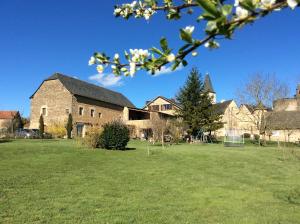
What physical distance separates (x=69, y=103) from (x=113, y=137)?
2870 cm

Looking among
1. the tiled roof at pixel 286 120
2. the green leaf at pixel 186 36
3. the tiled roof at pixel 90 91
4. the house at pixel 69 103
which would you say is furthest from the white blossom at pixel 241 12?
the tiled roof at pixel 286 120

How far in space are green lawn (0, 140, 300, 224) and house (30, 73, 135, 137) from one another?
108 feet

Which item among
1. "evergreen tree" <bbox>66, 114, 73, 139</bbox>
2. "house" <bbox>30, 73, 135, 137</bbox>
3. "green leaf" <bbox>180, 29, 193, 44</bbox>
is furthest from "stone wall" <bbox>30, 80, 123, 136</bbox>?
"green leaf" <bbox>180, 29, 193, 44</bbox>

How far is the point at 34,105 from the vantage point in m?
56.1

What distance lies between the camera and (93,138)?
81.3 feet

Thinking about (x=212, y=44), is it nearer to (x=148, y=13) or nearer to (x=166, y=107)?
(x=148, y=13)

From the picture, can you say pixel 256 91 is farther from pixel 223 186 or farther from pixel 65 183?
pixel 65 183

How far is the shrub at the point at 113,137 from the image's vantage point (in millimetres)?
24672

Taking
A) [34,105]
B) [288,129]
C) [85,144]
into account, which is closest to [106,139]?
[85,144]

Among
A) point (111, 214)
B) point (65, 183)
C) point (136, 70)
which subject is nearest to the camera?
point (136, 70)

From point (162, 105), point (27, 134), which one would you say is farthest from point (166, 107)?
point (27, 134)

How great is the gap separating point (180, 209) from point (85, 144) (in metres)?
17.0

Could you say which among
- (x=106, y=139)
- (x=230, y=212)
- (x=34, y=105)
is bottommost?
(x=230, y=212)

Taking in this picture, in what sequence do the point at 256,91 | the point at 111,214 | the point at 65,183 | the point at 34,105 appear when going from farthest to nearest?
the point at 34,105
the point at 256,91
the point at 65,183
the point at 111,214
